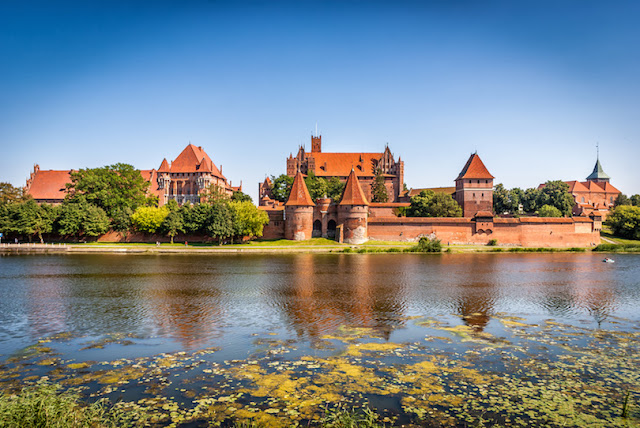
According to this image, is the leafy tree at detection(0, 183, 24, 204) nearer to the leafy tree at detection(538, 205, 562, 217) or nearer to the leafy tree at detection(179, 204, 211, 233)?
the leafy tree at detection(179, 204, 211, 233)

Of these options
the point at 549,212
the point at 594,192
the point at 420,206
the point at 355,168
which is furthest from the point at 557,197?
the point at 355,168

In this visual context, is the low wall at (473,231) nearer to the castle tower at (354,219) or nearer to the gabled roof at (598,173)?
the castle tower at (354,219)

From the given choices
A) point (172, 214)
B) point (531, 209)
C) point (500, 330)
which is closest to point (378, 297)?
point (500, 330)

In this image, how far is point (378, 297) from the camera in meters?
19.5

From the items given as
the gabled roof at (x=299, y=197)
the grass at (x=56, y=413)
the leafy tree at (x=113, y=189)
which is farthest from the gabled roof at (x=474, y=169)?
the grass at (x=56, y=413)

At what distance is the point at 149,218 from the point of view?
51219 mm

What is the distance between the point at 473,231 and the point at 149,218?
36.3 metres

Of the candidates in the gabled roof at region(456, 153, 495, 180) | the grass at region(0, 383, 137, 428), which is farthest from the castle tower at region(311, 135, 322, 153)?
the grass at region(0, 383, 137, 428)

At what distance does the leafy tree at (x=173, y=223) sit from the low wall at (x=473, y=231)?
2111cm

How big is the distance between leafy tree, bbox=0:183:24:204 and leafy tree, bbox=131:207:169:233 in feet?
63.1

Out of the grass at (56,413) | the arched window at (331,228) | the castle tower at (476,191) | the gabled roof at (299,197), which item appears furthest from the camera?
the castle tower at (476,191)

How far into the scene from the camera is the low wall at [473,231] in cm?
5212

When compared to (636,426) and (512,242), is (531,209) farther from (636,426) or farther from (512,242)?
(636,426)

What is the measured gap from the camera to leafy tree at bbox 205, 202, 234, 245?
157ft
